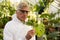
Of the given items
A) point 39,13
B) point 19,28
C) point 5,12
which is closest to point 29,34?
point 19,28

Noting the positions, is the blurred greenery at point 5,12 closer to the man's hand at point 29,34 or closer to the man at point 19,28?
the man at point 19,28

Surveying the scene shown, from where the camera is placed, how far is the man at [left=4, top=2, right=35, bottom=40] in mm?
1838

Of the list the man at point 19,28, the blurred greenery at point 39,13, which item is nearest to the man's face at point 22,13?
the man at point 19,28

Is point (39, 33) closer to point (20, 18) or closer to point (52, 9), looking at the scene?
point (20, 18)

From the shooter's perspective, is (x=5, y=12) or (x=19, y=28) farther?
(x=5, y=12)

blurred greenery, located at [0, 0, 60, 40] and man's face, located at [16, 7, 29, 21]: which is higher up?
man's face, located at [16, 7, 29, 21]

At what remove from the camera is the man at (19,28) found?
6.03ft

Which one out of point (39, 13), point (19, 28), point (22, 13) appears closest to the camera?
point (22, 13)

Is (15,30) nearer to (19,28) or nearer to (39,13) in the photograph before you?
(19,28)

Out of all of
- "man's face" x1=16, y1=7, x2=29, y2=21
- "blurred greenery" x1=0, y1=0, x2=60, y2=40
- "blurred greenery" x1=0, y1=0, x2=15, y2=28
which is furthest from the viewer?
"blurred greenery" x1=0, y1=0, x2=15, y2=28

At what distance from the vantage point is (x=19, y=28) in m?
1.94

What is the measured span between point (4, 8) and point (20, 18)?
1.01 meters

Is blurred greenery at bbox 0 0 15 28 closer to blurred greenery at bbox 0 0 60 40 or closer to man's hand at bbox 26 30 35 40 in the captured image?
blurred greenery at bbox 0 0 60 40

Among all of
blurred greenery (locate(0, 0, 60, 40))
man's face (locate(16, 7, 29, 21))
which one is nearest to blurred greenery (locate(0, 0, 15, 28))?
blurred greenery (locate(0, 0, 60, 40))
